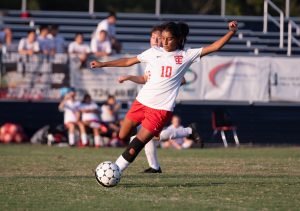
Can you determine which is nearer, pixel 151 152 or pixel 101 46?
pixel 151 152

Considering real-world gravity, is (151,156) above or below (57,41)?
below

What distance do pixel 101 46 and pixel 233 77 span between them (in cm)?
386

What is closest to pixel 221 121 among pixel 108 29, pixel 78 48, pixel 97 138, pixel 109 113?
pixel 109 113

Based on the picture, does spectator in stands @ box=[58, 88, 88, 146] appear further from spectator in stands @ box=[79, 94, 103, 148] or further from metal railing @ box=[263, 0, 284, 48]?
metal railing @ box=[263, 0, 284, 48]

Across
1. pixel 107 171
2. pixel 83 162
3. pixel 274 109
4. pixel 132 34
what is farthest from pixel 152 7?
pixel 107 171

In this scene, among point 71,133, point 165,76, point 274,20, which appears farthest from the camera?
point 274,20

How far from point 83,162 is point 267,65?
1035cm

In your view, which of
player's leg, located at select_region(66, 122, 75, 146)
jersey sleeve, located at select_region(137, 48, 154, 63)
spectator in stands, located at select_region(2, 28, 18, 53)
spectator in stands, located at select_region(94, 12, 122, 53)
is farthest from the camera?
spectator in stands, located at select_region(94, 12, 122, 53)

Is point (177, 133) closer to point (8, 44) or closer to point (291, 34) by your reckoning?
point (8, 44)

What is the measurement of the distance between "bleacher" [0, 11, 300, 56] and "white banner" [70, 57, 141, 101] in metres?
2.24

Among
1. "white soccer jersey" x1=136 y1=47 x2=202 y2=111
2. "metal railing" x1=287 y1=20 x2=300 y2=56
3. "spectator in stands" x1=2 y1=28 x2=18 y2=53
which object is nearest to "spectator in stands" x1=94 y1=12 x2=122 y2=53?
"spectator in stands" x1=2 y1=28 x2=18 y2=53

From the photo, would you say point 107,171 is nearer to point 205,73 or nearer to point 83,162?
point 83,162

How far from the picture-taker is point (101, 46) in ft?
83.6

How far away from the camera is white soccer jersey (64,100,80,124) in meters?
24.0
